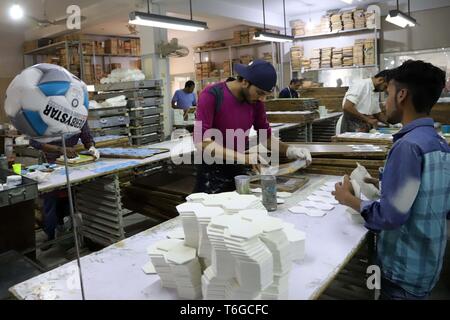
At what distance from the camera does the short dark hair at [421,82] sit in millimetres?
1550

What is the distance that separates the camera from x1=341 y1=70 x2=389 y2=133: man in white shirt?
4.80 meters

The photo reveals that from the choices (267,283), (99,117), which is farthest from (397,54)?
(267,283)

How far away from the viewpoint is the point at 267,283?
4.05 feet

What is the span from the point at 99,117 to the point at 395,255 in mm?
4954

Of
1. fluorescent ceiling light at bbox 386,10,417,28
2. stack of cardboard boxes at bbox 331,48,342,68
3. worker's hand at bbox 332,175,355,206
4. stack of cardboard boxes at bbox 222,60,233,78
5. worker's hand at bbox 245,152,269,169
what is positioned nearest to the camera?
worker's hand at bbox 332,175,355,206

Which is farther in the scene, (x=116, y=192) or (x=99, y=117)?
(x=99, y=117)

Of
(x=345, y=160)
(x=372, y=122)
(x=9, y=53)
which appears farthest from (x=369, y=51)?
(x=9, y=53)

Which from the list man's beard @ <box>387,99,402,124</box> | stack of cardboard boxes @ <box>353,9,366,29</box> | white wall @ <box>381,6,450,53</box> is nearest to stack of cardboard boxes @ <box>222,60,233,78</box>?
stack of cardboard boxes @ <box>353,9,366,29</box>

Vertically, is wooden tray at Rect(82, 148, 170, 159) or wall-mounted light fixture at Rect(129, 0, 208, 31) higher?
wall-mounted light fixture at Rect(129, 0, 208, 31)

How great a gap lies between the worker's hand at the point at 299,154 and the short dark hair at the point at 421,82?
4.03ft

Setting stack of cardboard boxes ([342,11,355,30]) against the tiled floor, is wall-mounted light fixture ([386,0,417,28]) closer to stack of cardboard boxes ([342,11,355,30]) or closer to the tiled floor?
stack of cardboard boxes ([342,11,355,30])

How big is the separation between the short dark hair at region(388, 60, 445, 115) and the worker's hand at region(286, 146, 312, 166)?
4.03 feet
